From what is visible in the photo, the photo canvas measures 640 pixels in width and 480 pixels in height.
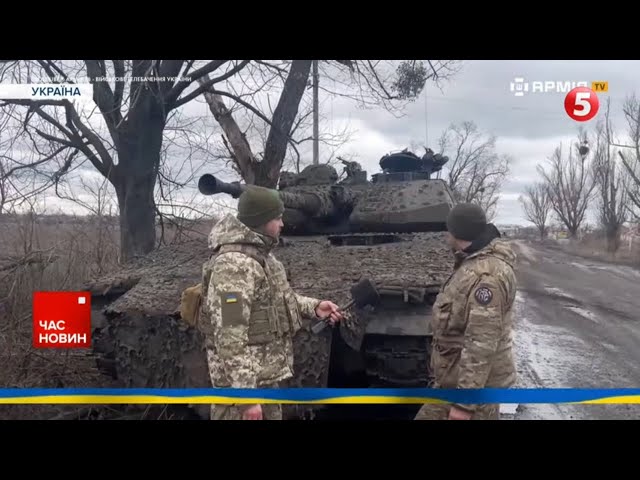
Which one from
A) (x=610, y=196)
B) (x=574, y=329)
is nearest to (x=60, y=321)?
(x=610, y=196)

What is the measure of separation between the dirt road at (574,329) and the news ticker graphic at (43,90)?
3623mm

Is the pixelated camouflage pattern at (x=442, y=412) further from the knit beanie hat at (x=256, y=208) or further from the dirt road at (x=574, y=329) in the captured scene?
the knit beanie hat at (x=256, y=208)

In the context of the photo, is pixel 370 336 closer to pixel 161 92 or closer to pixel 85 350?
pixel 85 350

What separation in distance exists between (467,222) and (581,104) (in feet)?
4.64

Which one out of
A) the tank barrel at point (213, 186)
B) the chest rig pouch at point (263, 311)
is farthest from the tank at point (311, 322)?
the chest rig pouch at point (263, 311)

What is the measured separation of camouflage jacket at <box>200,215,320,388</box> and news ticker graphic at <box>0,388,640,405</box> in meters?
0.29

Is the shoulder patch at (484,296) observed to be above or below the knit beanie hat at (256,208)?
below

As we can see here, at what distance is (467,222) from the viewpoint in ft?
11.6

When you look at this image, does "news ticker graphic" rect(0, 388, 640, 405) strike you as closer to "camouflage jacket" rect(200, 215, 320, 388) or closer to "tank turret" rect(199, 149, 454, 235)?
"camouflage jacket" rect(200, 215, 320, 388)

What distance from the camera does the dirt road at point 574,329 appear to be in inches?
200

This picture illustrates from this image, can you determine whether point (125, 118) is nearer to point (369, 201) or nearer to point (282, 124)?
point (282, 124)

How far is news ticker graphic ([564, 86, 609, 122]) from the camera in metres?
4.16

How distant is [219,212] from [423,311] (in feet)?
7.43

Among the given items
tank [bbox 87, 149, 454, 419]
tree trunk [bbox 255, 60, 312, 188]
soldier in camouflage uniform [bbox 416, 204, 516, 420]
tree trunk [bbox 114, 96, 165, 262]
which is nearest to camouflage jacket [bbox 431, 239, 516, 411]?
soldier in camouflage uniform [bbox 416, 204, 516, 420]
